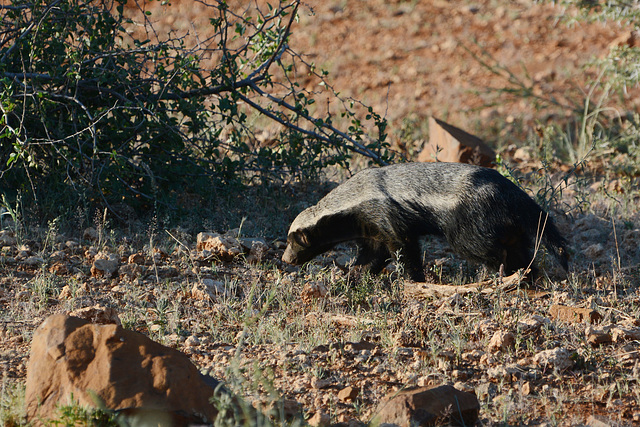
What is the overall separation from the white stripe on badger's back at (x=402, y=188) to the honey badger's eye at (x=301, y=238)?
4 centimetres

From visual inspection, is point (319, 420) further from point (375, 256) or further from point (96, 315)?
point (375, 256)

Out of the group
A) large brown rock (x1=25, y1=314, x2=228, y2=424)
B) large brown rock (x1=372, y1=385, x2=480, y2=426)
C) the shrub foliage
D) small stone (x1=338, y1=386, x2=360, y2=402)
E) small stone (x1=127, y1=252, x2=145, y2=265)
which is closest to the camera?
large brown rock (x1=25, y1=314, x2=228, y2=424)

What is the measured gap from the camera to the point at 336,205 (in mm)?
4902

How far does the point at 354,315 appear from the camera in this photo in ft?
13.4

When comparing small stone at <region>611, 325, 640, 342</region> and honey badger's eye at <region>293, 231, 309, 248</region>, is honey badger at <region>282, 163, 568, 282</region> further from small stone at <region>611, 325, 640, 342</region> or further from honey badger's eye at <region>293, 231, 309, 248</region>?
small stone at <region>611, 325, 640, 342</region>

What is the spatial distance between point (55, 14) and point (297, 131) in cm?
218

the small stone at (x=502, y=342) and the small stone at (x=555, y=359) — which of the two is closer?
the small stone at (x=555, y=359)

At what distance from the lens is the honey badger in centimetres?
439

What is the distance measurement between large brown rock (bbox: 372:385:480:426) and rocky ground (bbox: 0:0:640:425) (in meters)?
0.13

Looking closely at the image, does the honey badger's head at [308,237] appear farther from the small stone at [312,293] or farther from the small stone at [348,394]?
the small stone at [348,394]

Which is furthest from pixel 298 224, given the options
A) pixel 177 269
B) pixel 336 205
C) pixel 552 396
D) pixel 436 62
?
pixel 436 62

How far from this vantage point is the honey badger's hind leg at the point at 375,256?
489 centimetres

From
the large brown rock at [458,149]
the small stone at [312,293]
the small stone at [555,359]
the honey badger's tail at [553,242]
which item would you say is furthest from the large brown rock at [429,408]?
the large brown rock at [458,149]

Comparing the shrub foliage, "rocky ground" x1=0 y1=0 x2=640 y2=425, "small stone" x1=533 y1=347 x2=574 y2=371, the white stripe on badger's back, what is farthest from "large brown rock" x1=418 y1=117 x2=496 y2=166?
"small stone" x1=533 y1=347 x2=574 y2=371
